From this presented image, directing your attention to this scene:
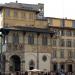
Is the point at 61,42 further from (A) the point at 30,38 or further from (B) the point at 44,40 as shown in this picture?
Result: (A) the point at 30,38

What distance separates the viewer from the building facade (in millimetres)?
56125

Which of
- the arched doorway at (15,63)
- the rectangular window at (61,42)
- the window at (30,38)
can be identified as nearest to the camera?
the arched doorway at (15,63)

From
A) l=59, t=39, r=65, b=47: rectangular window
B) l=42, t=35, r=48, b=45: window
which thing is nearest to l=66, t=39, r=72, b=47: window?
l=59, t=39, r=65, b=47: rectangular window

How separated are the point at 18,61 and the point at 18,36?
402 centimetres

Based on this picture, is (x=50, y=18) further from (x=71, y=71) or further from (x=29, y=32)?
(x=71, y=71)

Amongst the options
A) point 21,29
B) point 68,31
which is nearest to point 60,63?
point 68,31

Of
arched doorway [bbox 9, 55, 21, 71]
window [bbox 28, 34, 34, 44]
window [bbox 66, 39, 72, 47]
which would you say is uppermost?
window [bbox 28, 34, 34, 44]

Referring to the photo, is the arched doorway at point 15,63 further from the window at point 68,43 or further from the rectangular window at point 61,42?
the window at point 68,43

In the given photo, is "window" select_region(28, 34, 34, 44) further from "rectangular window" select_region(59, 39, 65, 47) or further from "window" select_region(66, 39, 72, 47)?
"window" select_region(66, 39, 72, 47)

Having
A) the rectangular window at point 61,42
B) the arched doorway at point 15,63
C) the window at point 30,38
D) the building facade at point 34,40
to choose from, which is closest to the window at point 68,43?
the building facade at point 34,40

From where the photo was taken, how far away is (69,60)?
6159cm

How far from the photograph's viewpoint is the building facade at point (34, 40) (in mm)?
56125

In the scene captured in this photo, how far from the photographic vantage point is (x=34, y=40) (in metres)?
57.8

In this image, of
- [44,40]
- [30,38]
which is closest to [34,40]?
[30,38]
